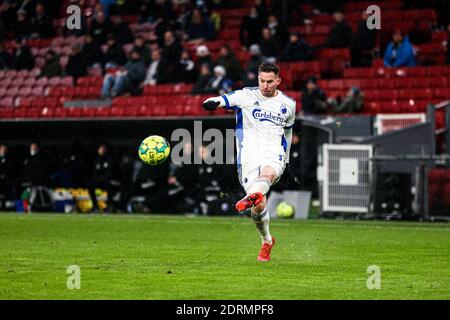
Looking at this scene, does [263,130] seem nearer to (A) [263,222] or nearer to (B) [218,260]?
(A) [263,222]

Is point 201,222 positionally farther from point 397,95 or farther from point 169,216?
point 397,95

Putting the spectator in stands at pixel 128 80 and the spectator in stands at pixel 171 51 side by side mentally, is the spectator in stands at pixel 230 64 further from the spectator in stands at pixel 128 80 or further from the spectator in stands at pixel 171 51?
the spectator in stands at pixel 128 80

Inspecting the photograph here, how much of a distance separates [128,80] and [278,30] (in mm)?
4329

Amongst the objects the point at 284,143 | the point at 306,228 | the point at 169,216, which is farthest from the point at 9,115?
the point at 284,143

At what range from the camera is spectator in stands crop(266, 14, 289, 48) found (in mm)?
26969

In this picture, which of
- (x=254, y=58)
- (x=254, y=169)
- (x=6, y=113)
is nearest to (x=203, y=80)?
(x=254, y=58)

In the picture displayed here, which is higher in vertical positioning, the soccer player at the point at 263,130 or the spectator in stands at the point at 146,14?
the spectator in stands at the point at 146,14

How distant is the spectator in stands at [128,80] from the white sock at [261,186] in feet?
54.4

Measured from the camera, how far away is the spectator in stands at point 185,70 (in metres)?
27.6

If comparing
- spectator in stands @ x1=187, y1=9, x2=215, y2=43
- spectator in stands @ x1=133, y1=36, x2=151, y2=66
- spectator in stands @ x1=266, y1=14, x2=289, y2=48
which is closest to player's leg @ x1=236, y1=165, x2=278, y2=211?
spectator in stands @ x1=266, y1=14, x2=289, y2=48

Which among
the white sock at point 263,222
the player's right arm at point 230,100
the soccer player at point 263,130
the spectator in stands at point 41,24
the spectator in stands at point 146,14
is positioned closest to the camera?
the white sock at point 263,222

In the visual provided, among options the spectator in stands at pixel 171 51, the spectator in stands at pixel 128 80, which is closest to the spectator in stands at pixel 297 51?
the spectator in stands at pixel 171 51

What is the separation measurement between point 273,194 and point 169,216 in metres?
2.41

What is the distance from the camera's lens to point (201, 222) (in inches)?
814
